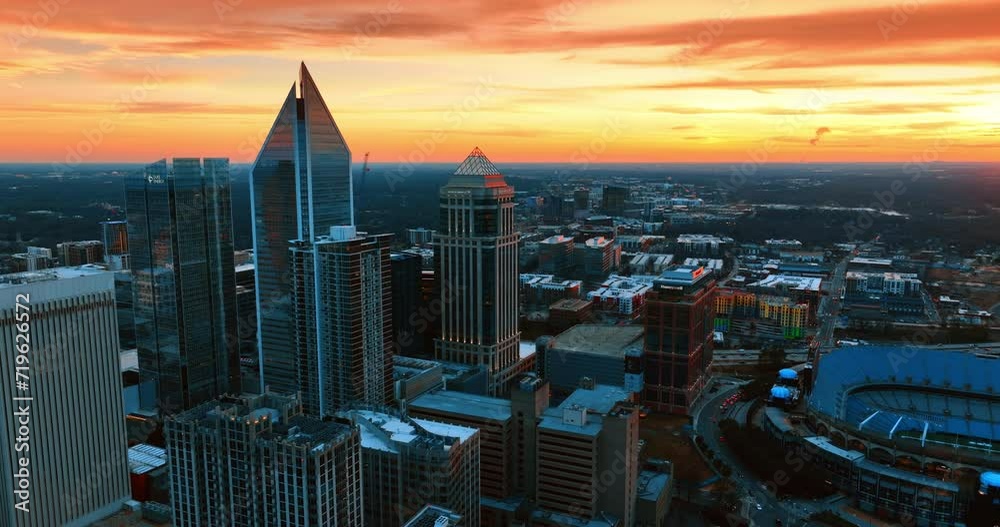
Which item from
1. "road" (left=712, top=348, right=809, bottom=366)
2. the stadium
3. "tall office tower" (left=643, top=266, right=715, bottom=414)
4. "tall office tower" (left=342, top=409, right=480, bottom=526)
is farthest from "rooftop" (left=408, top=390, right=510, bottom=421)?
"road" (left=712, top=348, right=809, bottom=366)

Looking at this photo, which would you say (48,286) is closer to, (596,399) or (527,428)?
(527,428)

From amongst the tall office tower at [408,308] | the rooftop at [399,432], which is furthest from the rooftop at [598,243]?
the rooftop at [399,432]

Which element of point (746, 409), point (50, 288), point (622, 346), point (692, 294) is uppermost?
point (50, 288)

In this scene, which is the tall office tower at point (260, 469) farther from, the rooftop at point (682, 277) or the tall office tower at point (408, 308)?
the rooftop at point (682, 277)

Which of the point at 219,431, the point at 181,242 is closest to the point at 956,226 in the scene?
the point at 181,242

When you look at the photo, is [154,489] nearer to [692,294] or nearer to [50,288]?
[50,288]
